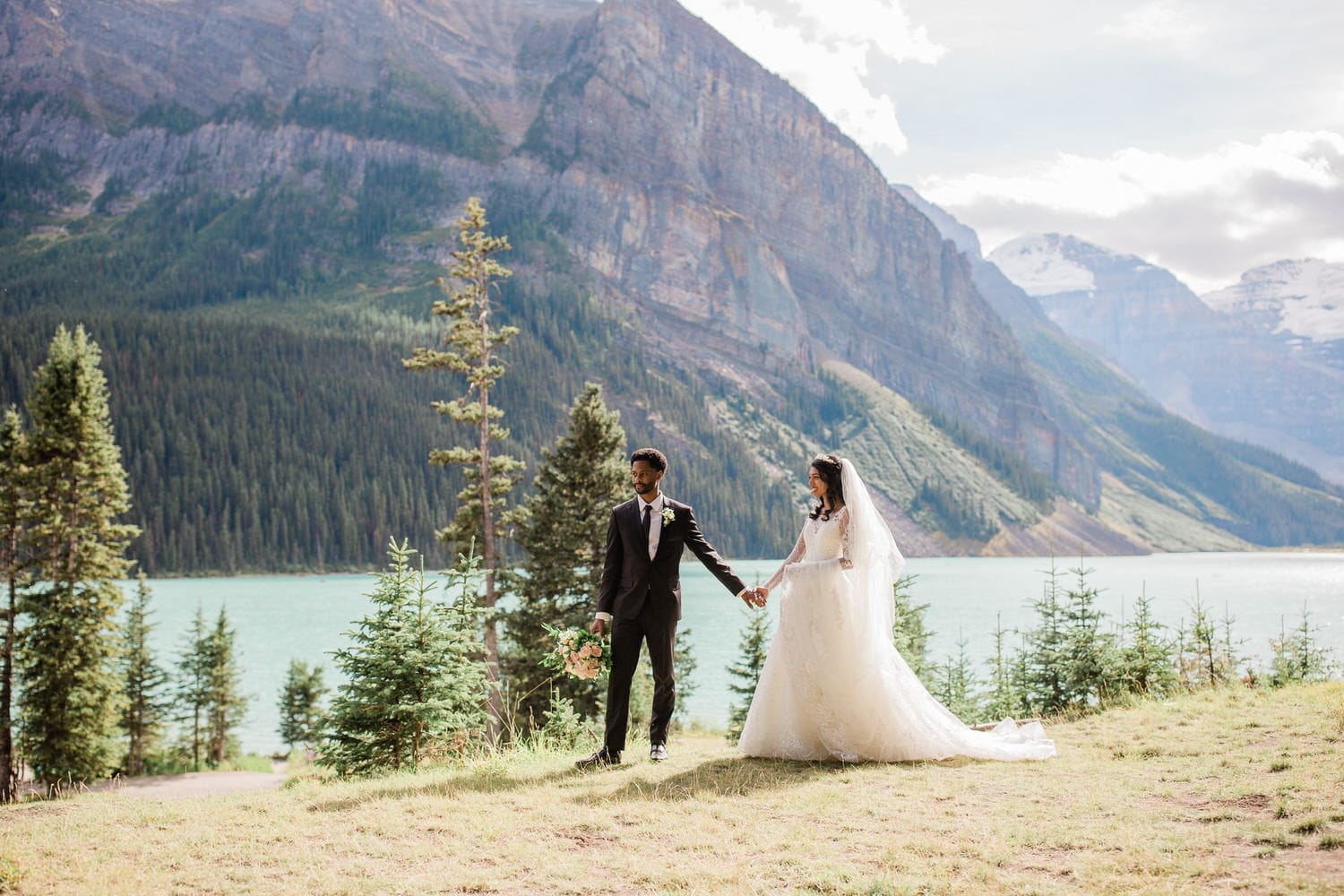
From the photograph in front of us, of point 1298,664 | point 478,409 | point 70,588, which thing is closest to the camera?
point 1298,664

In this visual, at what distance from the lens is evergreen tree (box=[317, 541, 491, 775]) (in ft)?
33.2

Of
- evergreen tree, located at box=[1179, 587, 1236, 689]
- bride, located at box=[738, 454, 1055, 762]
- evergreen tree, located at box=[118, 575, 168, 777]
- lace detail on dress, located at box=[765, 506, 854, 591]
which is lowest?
evergreen tree, located at box=[118, 575, 168, 777]

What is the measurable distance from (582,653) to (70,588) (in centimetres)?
2560

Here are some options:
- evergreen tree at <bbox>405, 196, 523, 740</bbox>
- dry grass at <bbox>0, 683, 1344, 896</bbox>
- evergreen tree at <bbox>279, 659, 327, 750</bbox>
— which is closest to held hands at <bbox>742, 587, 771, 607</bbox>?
dry grass at <bbox>0, 683, 1344, 896</bbox>

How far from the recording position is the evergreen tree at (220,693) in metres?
40.1

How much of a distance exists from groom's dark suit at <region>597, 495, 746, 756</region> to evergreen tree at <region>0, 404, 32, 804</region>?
24.8 m

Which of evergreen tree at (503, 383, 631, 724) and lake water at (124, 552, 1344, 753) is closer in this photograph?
evergreen tree at (503, 383, 631, 724)

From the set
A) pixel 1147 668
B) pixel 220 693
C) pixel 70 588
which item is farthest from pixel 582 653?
pixel 220 693

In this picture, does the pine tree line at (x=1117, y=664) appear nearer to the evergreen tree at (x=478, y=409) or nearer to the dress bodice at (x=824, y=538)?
the dress bodice at (x=824, y=538)

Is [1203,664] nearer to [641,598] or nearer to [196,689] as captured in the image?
[641,598]

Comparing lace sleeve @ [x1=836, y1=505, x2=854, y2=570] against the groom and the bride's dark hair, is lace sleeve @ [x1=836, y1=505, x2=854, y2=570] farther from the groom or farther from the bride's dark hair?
the groom

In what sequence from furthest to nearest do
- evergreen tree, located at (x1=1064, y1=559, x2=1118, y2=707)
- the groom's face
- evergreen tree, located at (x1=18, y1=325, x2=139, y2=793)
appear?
evergreen tree, located at (x1=18, y1=325, x2=139, y2=793) < evergreen tree, located at (x1=1064, y1=559, x2=1118, y2=707) < the groom's face

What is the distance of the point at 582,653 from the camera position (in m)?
8.92

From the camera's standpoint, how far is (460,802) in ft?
24.5
